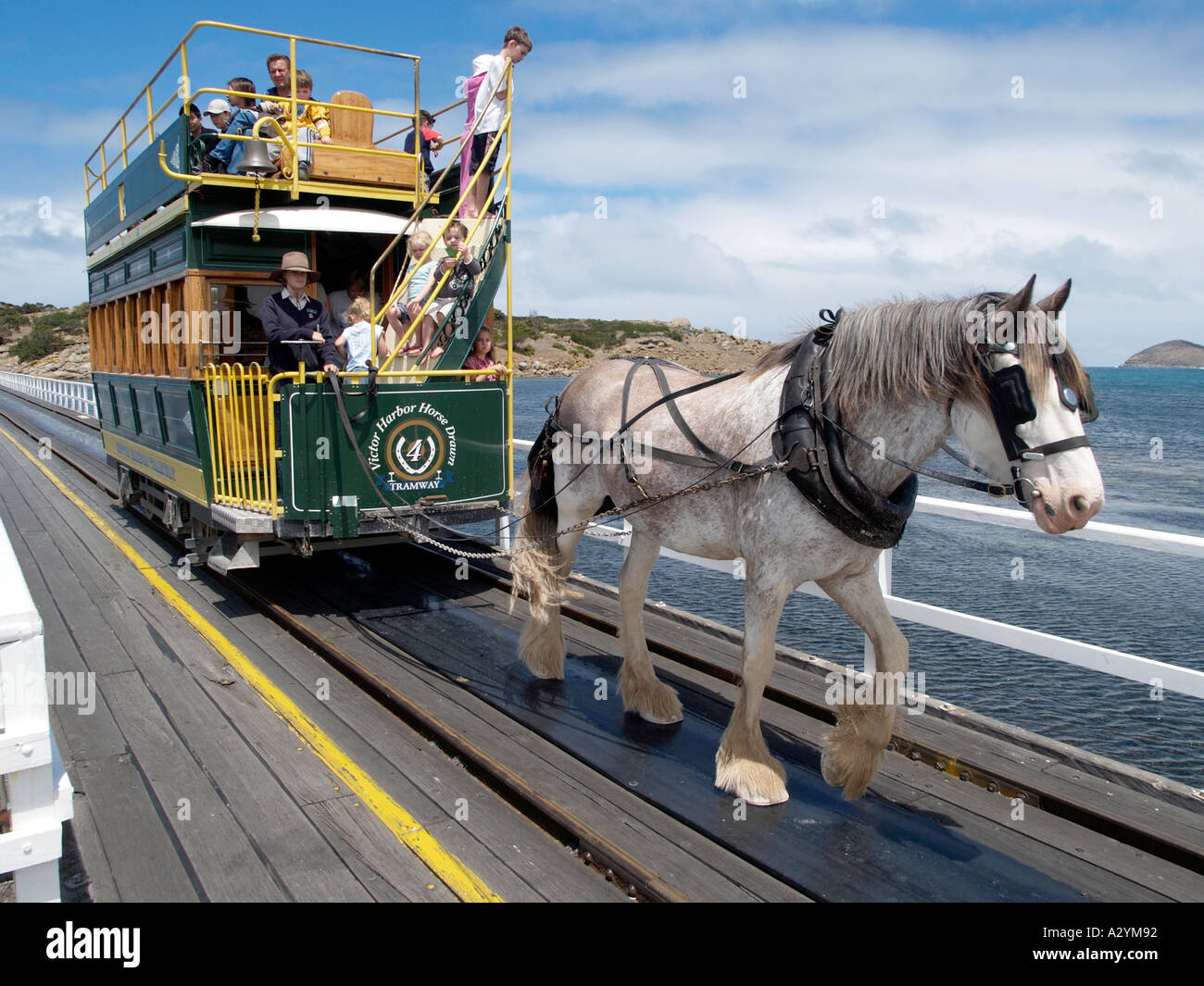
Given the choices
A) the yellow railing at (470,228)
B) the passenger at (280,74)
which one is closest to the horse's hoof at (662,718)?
the yellow railing at (470,228)

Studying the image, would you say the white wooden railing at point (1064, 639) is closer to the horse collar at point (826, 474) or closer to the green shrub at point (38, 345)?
the horse collar at point (826, 474)

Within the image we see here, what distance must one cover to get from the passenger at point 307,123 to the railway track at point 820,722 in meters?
3.78

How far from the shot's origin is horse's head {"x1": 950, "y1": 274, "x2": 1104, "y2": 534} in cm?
310

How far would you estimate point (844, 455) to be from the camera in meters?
3.68

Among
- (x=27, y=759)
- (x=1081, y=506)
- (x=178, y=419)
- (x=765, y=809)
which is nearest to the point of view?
(x=27, y=759)

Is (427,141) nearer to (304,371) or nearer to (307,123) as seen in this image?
(307,123)

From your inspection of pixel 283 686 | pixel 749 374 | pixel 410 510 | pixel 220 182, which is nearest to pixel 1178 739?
pixel 749 374

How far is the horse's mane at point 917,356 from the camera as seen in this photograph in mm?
3201

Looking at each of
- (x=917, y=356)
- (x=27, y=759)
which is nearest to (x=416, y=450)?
(x=917, y=356)

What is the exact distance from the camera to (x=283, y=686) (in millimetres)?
5375

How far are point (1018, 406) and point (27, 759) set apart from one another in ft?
10.9

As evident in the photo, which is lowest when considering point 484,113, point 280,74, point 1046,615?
point 1046,615

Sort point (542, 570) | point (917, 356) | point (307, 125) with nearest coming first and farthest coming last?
point (917, 356)
point (542, 570)
point (307, 125)

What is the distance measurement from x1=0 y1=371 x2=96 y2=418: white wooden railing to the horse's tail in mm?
16640
